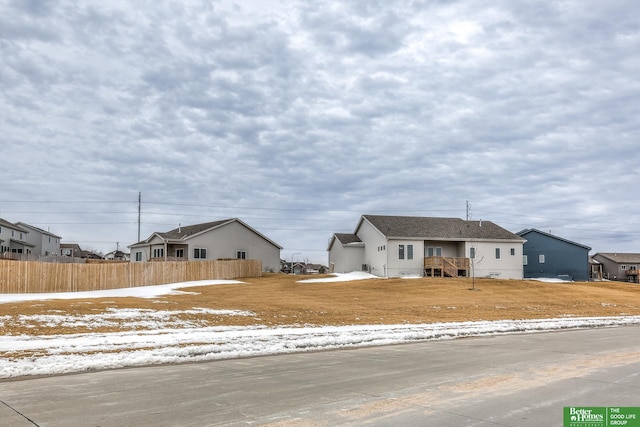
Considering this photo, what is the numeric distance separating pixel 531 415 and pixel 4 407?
6972 mm

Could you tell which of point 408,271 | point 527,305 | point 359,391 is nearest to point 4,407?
point 359,391

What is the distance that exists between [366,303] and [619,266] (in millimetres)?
82986

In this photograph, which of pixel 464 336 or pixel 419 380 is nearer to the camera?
pixel 419 380

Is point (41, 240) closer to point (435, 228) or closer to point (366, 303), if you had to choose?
point (435, 228)

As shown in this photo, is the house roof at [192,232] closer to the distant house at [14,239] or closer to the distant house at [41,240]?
the distant house at [14,239]

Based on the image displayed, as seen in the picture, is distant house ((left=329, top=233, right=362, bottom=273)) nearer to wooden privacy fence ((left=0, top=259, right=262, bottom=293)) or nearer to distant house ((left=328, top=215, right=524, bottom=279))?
distant house ((left=328, top=215, right=524, bottom=279))

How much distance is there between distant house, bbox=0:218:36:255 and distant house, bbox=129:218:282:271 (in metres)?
23.1

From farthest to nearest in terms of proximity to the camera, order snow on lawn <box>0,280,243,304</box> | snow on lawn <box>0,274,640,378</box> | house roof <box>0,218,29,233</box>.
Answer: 1. house roof <box>0,218,29,233</box>
2. snow on lawn <box>0,280,243,304</box>
3. snow on lawn <box>0,274,640,378</box>

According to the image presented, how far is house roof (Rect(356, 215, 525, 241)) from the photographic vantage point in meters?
52.3

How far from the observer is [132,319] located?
20422 millimetres

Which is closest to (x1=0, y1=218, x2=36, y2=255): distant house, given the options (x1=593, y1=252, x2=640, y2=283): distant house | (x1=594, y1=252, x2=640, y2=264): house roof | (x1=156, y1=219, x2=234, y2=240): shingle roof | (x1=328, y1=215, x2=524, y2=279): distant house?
(x1=156, y1=219, x2=234, y2=240): shingle roof

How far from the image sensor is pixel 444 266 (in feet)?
168

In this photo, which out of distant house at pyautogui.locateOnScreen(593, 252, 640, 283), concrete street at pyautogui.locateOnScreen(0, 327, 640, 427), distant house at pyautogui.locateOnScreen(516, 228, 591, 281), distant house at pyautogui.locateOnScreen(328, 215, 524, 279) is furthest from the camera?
distant house at pyautogui.locateOnScreen(593, 252, 640, 283)

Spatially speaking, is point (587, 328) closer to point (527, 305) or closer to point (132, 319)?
point (527, 305)
